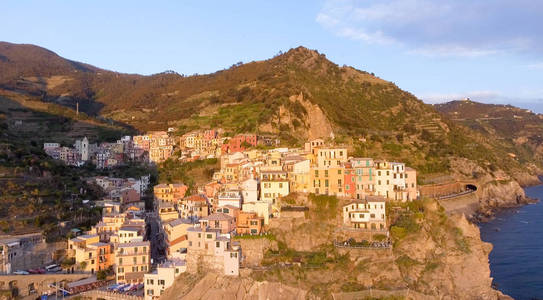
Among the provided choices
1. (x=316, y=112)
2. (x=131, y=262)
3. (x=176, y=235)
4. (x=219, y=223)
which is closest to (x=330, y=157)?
(x=219, y=223)

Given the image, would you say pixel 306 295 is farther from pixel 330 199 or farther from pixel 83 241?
pixel 83 241

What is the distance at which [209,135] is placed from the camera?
57.0 m

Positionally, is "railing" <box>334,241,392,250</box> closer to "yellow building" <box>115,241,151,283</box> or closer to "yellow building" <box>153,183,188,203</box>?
"yellow building" <box>115,241,151,283</box>

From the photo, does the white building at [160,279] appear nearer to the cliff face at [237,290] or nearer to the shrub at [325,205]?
the cliff face at [237,290]

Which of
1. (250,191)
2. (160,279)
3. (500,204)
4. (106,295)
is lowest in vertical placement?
(106,295)

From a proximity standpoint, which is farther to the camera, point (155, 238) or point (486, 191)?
point (486, 191)

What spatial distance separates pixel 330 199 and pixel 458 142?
160 feet

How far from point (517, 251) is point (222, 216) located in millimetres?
29311

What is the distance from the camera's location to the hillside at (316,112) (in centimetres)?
5997

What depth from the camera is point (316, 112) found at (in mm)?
62750

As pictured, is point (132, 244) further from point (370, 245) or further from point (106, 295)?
point (370, 245)

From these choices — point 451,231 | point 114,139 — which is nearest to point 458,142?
point 451,231

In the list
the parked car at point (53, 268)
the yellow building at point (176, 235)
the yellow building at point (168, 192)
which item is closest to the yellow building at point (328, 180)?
the yellow building at point (176, 235)

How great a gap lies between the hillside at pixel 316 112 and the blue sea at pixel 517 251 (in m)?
9.71
